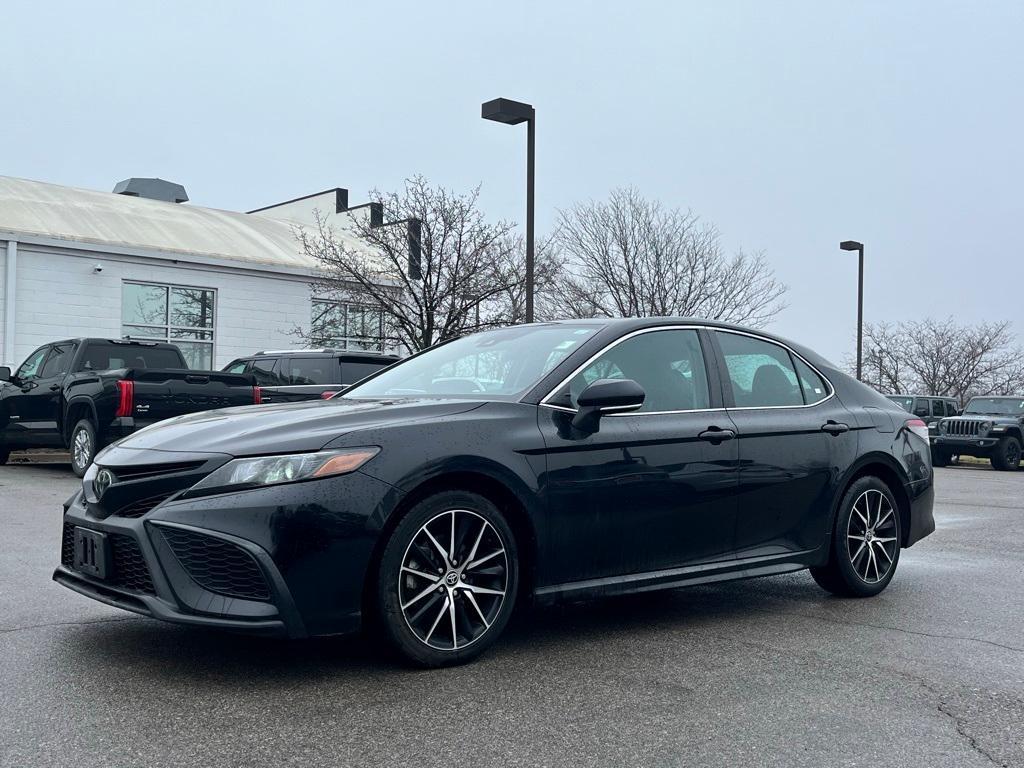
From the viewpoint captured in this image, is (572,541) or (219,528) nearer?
(219,528)

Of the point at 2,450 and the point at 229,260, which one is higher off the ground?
the point at 229,260

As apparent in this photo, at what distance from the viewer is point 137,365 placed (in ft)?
49.5

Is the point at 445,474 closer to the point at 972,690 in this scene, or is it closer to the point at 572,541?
the point at 572,541

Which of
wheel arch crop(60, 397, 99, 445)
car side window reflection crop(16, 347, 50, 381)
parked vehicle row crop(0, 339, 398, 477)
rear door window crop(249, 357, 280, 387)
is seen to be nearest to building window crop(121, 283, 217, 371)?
parked vehicle row crop(0, 339, 398, 477)

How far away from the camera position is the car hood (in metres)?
4.40

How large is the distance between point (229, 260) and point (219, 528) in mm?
20856

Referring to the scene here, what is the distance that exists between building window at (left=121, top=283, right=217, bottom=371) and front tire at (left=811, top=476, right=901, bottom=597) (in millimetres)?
18732

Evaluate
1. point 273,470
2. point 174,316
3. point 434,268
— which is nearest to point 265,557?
point 273,470

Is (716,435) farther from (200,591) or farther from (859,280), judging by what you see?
(859,280)

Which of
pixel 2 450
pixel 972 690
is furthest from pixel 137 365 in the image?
pixel 972 690

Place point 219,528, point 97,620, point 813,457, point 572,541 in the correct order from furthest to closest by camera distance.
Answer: point 813,457 < point 97,620 < point 572,541 < point 219,528

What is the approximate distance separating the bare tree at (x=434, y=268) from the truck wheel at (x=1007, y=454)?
11.3 metres

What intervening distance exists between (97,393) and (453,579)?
369 inches

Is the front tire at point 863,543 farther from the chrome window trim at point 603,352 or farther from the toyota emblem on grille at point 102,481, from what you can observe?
the toyota emblem on grille at point 102,481
